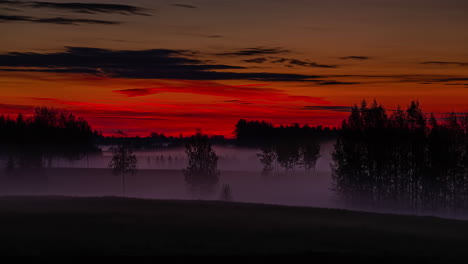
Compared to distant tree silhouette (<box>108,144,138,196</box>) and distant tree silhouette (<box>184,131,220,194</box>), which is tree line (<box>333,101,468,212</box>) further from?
distant tree silhouette (<box>108,144,138,196</box>)

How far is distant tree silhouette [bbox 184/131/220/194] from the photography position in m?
116

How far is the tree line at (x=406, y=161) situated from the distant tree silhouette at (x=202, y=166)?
2560 centimetres

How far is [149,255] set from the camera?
34938 millimetres

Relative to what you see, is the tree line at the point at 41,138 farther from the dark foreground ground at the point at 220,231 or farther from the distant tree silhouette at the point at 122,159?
the dark foreground ground at the point at 220,231

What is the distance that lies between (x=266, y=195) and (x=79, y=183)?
41.6 metres

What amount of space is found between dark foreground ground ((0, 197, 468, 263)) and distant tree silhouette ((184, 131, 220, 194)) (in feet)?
151

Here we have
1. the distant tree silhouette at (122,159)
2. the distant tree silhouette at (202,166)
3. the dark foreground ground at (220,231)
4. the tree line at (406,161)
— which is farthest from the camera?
the distant tree silhouette at (122,159)

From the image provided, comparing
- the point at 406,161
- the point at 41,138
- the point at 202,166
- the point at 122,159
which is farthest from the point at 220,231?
the point at 41,138

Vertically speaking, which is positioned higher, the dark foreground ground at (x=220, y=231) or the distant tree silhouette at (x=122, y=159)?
the distant tree silhouette at (x=122, y=159)

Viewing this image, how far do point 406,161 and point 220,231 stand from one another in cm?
5477

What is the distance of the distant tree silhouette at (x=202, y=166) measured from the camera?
11600 centimetres

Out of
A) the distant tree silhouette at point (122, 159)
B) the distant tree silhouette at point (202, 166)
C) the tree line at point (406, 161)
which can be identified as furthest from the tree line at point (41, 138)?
the tree line at point (406, 161)

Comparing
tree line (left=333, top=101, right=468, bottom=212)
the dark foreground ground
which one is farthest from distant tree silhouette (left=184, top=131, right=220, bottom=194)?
the dark foreground ground

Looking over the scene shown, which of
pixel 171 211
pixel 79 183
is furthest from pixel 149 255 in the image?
pixel 79 183
